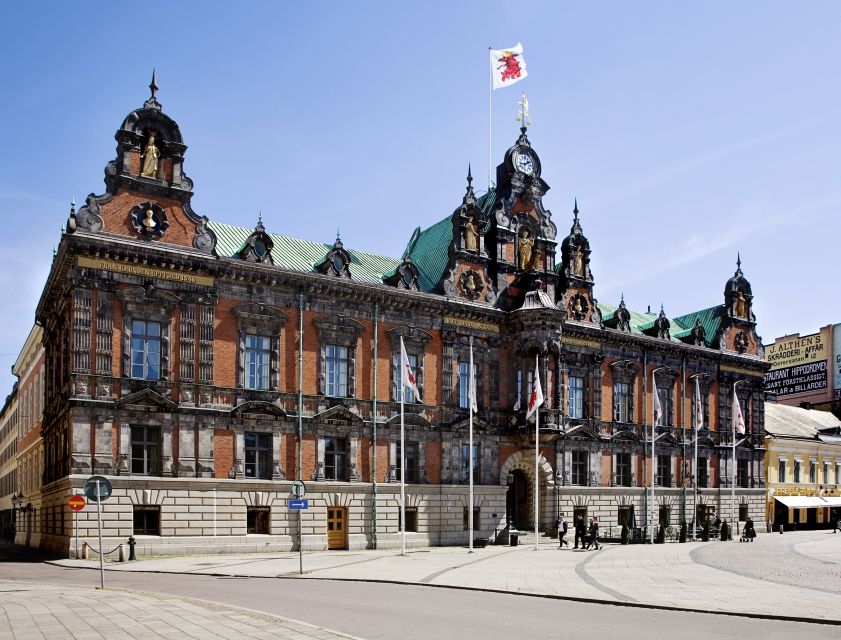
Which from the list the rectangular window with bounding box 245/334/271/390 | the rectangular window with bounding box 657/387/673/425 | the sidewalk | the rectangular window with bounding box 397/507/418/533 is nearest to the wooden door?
the sidewalk

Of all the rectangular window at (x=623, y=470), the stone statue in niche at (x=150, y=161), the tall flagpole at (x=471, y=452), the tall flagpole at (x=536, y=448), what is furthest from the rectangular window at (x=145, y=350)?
the rectangular window at (x=623, y=470)

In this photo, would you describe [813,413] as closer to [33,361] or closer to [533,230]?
[533,230]

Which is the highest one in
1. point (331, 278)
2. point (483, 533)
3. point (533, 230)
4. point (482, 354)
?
point (533, 230)

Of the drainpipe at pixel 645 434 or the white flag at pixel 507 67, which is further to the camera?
the drainpipe at pixel 645 434

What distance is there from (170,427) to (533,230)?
26847 mm

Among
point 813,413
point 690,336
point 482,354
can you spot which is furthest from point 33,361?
point 813,413

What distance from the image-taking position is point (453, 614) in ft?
67.6

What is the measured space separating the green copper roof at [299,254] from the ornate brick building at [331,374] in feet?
0.49

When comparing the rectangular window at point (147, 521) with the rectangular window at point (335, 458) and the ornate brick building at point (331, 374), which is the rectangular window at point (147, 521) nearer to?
the ornate brick building at point (331, 374)

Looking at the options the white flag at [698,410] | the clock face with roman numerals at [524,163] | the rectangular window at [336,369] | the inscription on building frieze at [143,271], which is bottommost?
the white flag at [698,410]

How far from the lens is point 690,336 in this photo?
70375mm

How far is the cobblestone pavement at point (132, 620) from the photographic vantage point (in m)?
16.3

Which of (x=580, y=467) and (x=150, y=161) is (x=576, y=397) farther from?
(x=150, y=161)

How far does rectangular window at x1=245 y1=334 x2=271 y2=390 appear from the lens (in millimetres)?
47344
